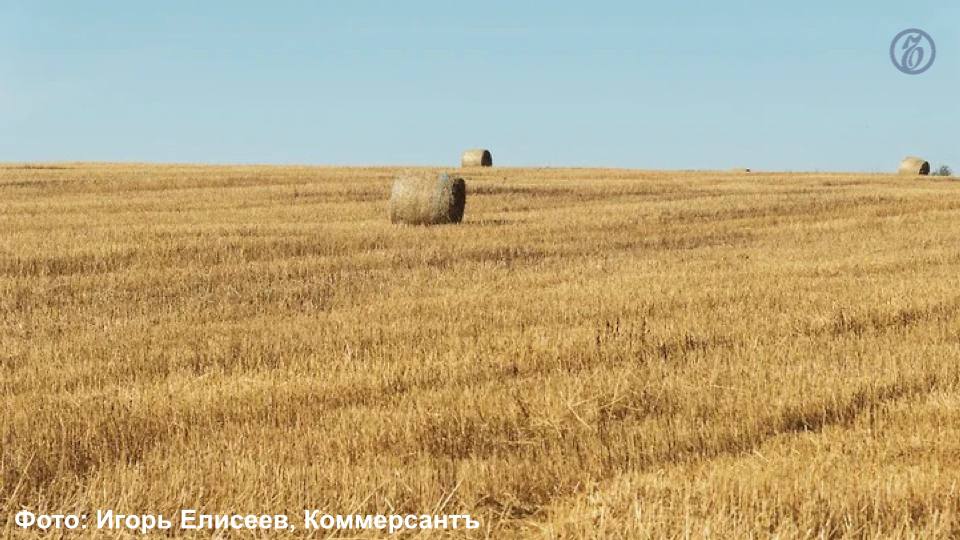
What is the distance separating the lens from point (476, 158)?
160 ft

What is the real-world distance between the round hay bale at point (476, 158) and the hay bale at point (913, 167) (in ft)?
55.0

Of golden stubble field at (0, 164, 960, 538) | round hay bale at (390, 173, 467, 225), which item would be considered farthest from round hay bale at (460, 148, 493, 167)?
golden stubble field at (0, 164, 960, 538)

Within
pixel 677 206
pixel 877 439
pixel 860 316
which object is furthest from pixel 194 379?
pixel 677 206

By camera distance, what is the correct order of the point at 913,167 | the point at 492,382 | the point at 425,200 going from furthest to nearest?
the point at 913,167
the point at 425,200
the point at 492,382

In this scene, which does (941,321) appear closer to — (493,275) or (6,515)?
(493,275)

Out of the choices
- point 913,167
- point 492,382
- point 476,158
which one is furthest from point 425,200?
point 913,167

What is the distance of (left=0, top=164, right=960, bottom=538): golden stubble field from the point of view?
5.29m

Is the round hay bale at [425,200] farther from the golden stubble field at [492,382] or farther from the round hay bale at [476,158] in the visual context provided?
the round hay bale at [476,158]

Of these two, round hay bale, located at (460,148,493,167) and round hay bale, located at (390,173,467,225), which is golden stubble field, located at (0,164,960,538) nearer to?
round hay bale, located at (390,173,467,225)

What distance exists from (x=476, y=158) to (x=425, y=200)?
84.4 feet

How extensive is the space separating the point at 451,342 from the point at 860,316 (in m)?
3.87

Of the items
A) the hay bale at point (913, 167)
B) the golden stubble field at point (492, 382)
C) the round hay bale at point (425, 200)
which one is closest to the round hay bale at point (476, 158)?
the hay bale at point (913, 167)

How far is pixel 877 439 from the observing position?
632 cm

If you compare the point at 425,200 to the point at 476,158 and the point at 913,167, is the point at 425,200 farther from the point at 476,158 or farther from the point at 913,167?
the point at 913,167
